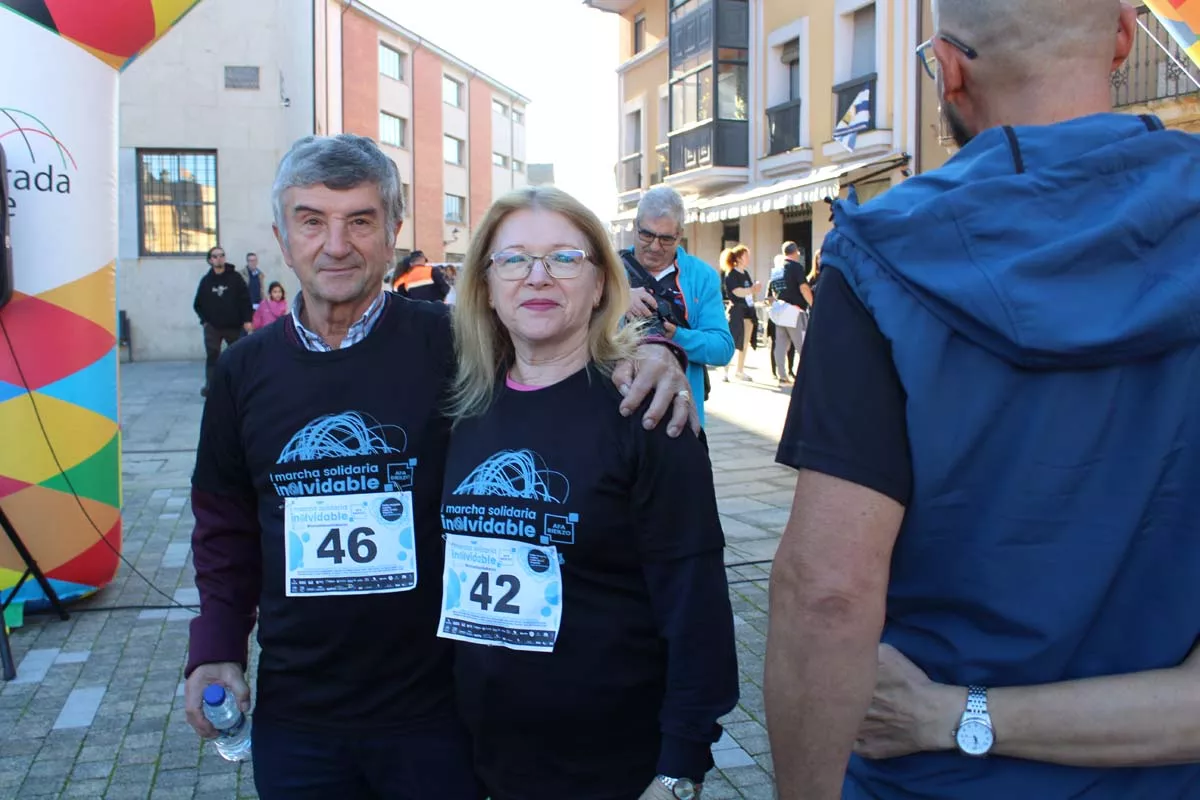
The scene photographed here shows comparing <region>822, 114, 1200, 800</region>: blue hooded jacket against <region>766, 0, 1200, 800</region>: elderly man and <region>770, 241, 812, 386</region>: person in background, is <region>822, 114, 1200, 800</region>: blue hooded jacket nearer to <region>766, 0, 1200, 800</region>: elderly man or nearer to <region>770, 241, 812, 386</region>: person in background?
<region>766, 0, 1200, 800</region>: elderly man

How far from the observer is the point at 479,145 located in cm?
4659

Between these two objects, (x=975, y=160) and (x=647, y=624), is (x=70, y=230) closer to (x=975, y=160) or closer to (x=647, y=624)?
(x=647, y=624)

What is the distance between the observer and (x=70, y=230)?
4.92 metres

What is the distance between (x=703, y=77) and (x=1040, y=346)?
84.8 feet

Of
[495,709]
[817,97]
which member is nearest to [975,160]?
[495,709]

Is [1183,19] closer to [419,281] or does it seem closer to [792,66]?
[419,281]

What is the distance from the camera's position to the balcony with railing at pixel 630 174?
3125cm

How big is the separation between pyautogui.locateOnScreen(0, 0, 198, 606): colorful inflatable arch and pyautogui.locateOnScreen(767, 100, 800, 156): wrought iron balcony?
19270 millimetres

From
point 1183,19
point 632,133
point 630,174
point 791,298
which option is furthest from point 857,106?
point 1183,19

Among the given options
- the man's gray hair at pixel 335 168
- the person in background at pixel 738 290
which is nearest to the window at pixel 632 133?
the person in background at pixel 738 290

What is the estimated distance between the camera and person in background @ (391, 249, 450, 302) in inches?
372

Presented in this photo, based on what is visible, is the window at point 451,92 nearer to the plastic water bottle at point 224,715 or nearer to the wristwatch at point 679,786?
the plastic water bottle at point 224,715

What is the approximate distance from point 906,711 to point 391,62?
41112mm

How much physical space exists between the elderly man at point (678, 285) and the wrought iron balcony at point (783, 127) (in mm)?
19058
